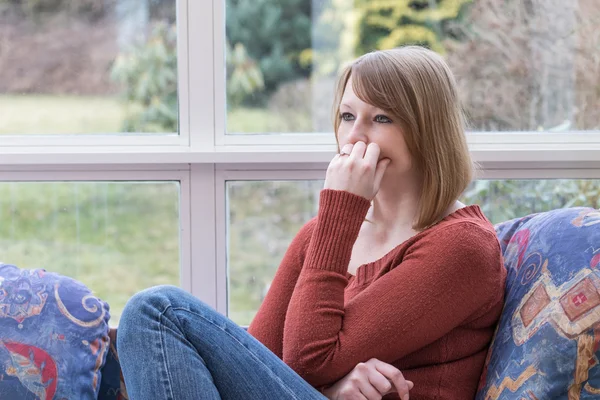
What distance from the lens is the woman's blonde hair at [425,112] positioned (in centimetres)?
152

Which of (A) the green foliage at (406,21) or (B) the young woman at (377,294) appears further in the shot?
(A) the green foliage at (406,21)

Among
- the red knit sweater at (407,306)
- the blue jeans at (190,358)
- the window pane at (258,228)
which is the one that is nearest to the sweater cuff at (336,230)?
the red knit sweater at (407,306)

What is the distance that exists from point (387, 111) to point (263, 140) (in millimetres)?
738

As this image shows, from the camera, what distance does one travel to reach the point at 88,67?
2.23 metres

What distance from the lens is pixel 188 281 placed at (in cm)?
221

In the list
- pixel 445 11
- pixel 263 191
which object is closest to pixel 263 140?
pixel 263 191

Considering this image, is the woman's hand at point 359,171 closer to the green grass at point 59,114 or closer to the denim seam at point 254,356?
the denim seam at point 254,356

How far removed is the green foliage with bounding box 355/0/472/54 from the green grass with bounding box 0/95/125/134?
2.44 ft

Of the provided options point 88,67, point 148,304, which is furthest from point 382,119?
point 88,67

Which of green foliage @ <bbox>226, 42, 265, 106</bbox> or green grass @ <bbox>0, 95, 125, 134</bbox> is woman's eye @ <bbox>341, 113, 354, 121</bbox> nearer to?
green foliage @ <bbox>226, 42, 265, 106</bbox>

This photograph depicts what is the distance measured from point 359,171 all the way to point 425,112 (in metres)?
0.17

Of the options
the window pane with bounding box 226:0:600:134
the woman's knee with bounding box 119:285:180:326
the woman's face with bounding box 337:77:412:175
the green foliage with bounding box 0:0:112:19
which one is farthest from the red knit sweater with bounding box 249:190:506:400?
the green foliage with bounding box 0:0:112:19

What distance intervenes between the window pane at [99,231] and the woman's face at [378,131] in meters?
0.78

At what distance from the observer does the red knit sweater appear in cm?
141
